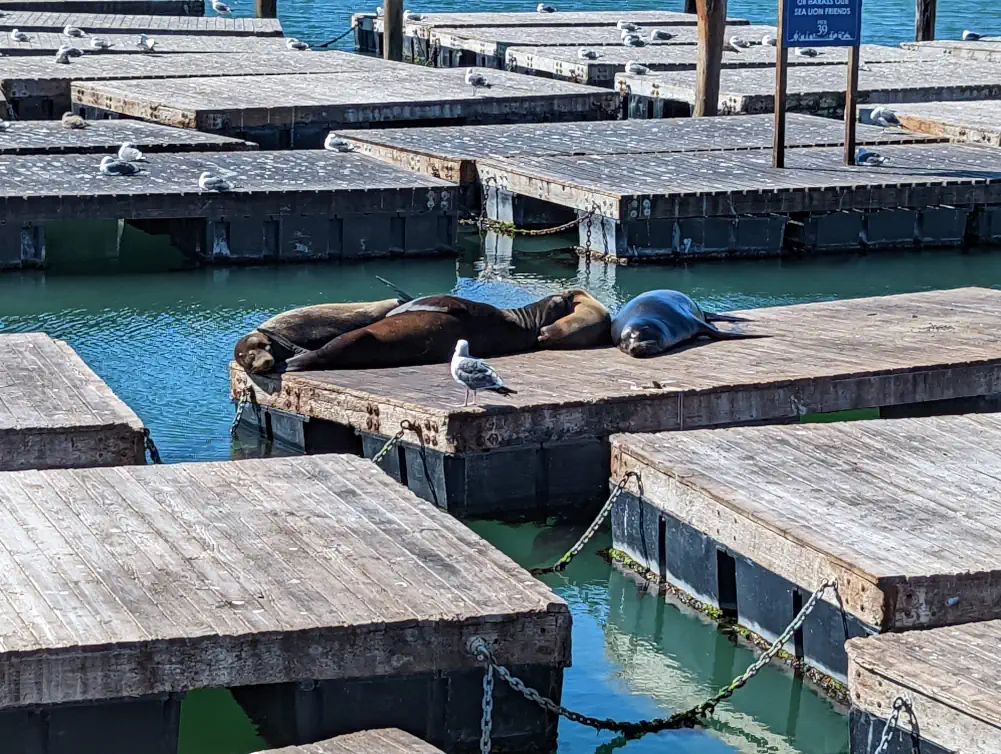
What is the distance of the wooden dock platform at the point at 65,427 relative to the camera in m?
7.47

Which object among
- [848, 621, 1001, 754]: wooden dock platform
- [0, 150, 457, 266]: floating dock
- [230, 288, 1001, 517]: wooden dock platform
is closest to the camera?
[848, 621, 1001, 754]: wooden dock platform

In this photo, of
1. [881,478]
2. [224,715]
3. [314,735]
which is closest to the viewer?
[314,735]

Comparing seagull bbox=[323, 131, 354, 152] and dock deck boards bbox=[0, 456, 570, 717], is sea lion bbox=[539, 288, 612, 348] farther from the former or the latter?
seagull bbox=[323, 131, 354, 152]

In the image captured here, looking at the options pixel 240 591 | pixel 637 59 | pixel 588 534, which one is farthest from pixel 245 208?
pixel 637 59

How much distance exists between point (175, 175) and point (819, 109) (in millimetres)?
8567

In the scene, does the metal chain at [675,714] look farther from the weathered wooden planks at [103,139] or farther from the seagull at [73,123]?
the seagull at [73,123]

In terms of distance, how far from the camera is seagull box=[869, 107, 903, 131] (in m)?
18.2

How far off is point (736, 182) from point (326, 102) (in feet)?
17.7

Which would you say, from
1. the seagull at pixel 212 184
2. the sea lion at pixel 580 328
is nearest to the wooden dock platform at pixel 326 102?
the seagull at pixel 212 184

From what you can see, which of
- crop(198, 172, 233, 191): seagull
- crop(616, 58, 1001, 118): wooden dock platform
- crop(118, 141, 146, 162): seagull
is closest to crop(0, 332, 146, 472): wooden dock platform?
crop(198, 172, 233, 191): seagull

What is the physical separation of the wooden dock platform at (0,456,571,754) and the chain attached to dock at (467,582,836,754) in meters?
0.04

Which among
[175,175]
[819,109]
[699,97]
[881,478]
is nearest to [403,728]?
[881,478]

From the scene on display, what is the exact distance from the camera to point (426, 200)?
14328 millimetres

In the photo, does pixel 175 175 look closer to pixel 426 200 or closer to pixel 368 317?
pixel 426 200
